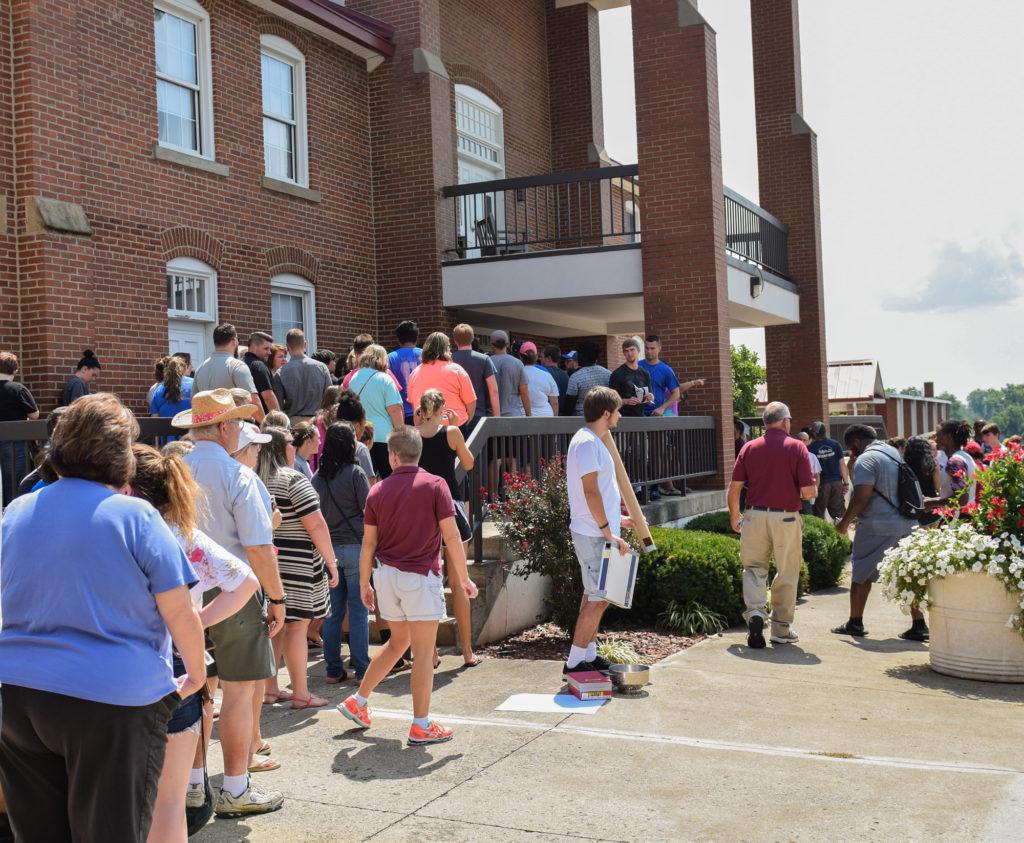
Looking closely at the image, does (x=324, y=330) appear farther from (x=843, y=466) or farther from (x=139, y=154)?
(x=843, y=466)

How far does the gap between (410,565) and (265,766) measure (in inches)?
50.2

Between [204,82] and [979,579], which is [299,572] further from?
[204,82]

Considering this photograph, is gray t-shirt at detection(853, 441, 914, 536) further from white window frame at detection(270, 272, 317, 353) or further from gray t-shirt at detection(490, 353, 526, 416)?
white window frame at detection(270, 272, 317, 353)

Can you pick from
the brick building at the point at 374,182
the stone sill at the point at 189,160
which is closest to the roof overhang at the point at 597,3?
the brick building at the point at 374,182

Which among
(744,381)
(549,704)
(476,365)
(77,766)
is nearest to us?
(77,766)

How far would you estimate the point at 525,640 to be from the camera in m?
8.65

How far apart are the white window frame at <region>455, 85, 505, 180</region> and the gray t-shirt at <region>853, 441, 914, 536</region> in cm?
1020

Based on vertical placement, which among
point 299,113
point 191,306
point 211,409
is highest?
point 299,113

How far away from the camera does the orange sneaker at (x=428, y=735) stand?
18.6 ft

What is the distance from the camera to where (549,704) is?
6.56 m

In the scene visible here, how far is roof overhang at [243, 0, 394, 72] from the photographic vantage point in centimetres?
1360

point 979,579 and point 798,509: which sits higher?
point 798,509

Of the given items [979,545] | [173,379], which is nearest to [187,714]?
[979,545]

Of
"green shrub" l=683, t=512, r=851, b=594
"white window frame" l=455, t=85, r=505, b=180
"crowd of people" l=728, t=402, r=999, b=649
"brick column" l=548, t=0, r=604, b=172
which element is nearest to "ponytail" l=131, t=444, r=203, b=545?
"crowd of people" l=728, t=402, r=999, b=649
